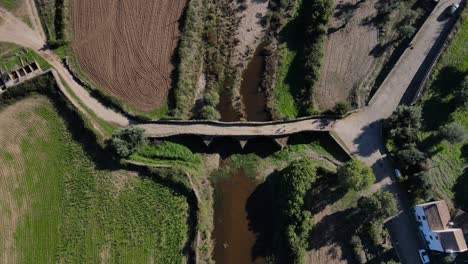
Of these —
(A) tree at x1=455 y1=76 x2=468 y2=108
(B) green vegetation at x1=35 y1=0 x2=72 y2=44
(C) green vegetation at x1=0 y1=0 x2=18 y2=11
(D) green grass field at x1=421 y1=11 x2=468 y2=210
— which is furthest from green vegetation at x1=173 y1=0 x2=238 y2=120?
(A) tree at x1=455 y1=76 x2=468 y2=108

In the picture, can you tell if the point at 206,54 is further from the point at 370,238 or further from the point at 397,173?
the point at 370,238

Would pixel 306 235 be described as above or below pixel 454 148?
below

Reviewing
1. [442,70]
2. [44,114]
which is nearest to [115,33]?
[44,114]

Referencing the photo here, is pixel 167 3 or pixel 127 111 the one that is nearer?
pixel 127 111

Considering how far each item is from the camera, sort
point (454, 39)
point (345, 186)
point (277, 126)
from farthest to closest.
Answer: point (454, 39), point (277, 126), point (345, 186)

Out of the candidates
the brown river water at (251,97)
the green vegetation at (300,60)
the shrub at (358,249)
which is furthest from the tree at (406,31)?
the shrub at (358,249)

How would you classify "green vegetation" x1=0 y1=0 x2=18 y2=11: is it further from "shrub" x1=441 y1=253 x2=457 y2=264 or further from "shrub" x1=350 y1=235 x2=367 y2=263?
"shrub" x1=441 y1=253 x2=457 y2=264

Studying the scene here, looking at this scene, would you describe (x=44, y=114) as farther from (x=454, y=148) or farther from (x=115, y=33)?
(x=454, y=148)
